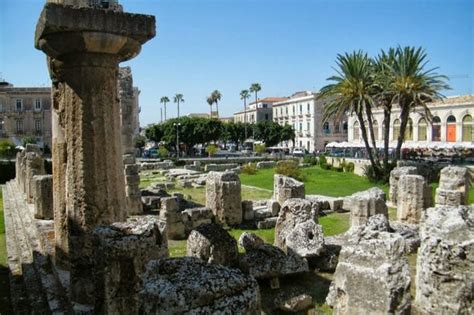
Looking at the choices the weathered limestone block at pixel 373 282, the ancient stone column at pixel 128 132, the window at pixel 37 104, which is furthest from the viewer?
the window at pixel 37 104

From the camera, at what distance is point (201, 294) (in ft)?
8.43

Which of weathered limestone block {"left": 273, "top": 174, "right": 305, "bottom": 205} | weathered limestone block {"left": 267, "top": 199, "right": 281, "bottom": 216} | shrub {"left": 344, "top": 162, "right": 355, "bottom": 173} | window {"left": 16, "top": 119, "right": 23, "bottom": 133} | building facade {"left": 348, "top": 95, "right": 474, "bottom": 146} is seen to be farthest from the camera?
window {"left": 16, "top": 119, "right": 23, "bottom": 133}

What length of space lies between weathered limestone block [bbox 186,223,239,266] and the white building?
60047 millimetres

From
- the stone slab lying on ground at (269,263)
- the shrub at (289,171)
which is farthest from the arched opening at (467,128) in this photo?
the stone slab lying on ground at (269,263)

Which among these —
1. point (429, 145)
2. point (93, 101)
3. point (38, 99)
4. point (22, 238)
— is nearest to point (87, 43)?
point (93, 101)

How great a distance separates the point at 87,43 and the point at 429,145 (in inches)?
1553

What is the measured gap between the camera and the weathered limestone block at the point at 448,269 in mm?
4902

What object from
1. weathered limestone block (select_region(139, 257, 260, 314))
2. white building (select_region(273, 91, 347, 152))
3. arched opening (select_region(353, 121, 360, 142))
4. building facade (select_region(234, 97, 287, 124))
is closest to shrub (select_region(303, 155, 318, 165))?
arched opening (select_region(353, 121, 360, 142))

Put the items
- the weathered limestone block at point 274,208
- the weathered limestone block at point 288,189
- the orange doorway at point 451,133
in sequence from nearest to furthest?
1. the weathered limestone block at point 288,189
2. the weathered limestone block at point 274,208
3. the orange doorway at point 451,133

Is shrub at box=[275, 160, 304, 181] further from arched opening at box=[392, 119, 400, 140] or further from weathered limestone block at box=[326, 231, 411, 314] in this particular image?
arched opening at box=[392, 119, 400, 140]

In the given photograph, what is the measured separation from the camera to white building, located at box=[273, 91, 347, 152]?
69.2 metres

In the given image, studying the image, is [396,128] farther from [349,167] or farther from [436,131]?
[349,167]

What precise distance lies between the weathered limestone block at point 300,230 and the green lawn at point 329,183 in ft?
34.4

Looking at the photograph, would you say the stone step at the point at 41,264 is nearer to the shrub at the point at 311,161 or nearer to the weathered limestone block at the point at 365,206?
the weathered limestone block at the point at 365,206
